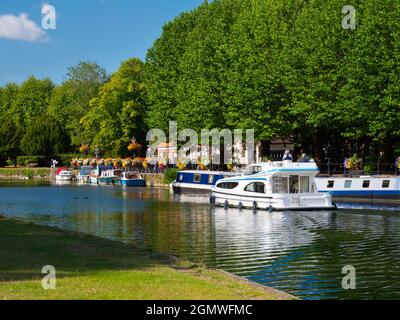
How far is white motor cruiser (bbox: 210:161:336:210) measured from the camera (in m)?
49.7

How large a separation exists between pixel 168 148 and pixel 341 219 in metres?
55.8

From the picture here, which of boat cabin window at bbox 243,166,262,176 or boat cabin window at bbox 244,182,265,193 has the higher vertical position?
boat cabin window at bbox 243,166,262,176

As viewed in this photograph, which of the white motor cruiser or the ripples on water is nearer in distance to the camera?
the ripples on water

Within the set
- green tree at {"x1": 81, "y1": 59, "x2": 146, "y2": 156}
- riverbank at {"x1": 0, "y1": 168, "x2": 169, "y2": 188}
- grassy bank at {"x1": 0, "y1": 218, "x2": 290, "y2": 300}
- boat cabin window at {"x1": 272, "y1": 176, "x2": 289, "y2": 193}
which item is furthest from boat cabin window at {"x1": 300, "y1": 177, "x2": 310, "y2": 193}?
riverbank at {"x1": 0, "y1": 168, "x2": 169, "y2": 188}

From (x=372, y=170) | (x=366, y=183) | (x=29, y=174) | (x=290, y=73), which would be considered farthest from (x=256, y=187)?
(x=29, y=174)

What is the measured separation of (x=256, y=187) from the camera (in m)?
53.1

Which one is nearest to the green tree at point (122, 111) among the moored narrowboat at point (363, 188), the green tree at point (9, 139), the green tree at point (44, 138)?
the green tree at point (44, 138)

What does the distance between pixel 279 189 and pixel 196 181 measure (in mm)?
22386

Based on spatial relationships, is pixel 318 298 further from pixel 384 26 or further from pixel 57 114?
pixel 57 114

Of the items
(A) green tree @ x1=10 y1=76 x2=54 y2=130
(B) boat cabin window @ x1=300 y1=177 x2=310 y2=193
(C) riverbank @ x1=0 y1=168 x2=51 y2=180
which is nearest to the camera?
(B) boat cabin window @ x1=300 y1=177 x2=310 y2=193

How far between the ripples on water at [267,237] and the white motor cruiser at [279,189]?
3.72 ft

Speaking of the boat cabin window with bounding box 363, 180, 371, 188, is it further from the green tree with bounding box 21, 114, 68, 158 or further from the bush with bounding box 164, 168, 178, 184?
the green tree with bounding box 21, 114, 68, 158

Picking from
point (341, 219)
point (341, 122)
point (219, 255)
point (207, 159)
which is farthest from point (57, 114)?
point (219, 255)

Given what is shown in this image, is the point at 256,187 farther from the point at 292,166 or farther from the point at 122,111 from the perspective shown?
the point at 122,111
